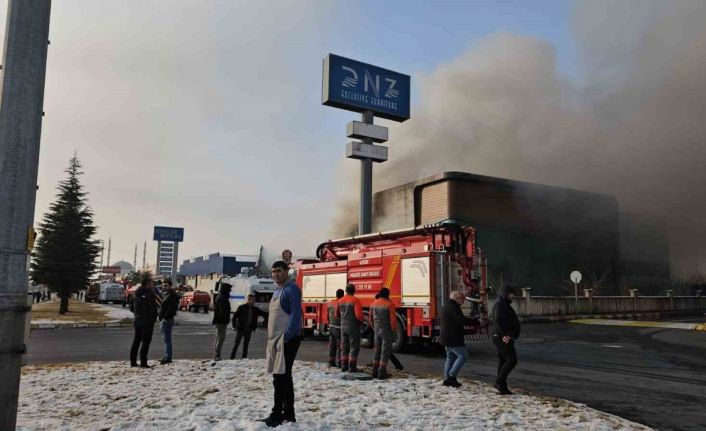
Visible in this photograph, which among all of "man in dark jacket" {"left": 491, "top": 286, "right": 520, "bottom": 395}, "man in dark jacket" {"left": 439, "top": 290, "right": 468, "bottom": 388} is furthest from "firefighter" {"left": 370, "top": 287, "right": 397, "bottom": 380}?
"man in dark jacket" {"left": 491, "top": 286, "right": 520, "bottom": 395}

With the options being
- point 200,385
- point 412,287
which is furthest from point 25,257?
point 412,287

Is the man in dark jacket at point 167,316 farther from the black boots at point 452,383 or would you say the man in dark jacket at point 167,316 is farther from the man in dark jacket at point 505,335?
the man in dark jacket at point 505,335

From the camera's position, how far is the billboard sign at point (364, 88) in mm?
26781

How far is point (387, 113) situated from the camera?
28688mm

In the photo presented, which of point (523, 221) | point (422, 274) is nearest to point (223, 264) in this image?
point (523, 221)

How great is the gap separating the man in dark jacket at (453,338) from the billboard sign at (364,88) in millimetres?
19992

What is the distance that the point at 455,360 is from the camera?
8141 millimetres

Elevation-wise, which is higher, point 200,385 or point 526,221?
point 526,221

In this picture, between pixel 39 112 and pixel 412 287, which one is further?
pixel 412 287

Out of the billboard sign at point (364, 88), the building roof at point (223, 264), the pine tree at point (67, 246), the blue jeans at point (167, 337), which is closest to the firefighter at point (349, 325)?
the blue jeans at point (167, 337)

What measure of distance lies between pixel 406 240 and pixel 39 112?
1121 cm

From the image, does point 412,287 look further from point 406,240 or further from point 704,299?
point 704,299

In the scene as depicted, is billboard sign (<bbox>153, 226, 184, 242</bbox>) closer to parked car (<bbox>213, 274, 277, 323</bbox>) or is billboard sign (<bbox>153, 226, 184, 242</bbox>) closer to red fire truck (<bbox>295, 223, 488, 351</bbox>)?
parked car (<bbox>213, 274, 277, 323</bbox>)

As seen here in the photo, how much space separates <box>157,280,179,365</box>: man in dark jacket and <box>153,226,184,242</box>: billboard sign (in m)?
48.1
